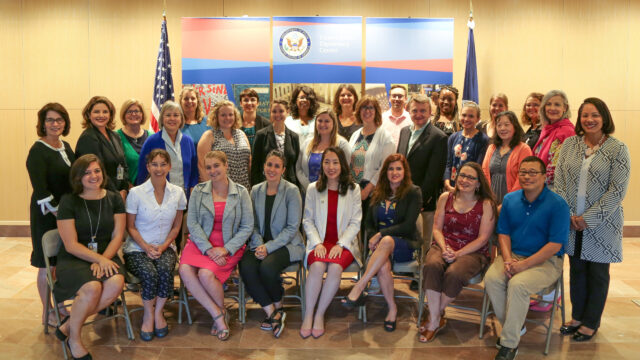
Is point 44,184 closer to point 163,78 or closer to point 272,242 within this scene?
point 272,242

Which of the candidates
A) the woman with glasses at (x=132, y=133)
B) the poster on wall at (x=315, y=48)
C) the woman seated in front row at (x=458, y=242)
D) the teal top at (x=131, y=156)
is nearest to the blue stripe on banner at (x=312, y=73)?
the poster on wall at (x=315, y=48)

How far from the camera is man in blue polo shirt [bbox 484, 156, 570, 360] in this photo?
3207 millimetres

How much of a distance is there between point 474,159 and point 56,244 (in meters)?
3.34

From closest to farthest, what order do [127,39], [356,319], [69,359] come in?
[69,359] < [356,319] < [127,39]

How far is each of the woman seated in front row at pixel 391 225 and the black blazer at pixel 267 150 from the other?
882 mm

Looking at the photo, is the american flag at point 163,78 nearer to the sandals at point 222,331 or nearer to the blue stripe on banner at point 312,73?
the blue stripe on banner at point 312,73

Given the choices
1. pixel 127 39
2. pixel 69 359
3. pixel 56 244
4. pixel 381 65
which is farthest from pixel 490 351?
pixel 127 39

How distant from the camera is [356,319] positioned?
3.88m

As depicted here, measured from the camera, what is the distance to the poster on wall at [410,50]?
6004mm

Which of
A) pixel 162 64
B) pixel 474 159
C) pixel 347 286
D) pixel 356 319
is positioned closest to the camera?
pixel 356 319

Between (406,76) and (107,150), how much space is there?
3.58 m

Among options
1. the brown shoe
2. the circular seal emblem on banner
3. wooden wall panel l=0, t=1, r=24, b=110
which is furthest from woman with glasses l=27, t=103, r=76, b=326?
wooden wall panel l=0, t=1, r=24, b=110

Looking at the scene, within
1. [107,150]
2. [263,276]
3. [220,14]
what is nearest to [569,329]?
[263,276]

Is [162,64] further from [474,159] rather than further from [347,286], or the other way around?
[474,159]
